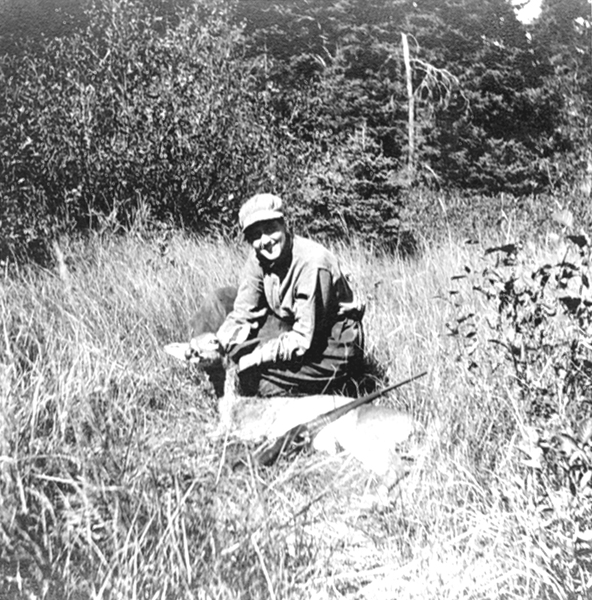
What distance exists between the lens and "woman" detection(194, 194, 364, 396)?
4.16 metres

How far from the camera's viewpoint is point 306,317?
13.6ft

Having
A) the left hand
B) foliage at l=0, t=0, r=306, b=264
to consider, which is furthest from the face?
foliage at l=0, t=0, r=306, b=264

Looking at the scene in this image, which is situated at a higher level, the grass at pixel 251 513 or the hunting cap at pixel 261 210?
the hunting cap at pixel 261 210

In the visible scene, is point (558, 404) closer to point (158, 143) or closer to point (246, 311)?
point (246, 311)

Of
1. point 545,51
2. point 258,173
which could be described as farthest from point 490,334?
point 545,51

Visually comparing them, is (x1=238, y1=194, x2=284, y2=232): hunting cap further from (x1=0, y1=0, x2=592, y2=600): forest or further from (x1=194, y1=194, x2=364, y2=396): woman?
(x1=0, y1=0, x2=592, y2=600): forest

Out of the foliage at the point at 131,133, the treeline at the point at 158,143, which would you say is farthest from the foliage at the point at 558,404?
A: the foliage at the point at 131,133

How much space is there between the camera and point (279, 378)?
4387 mm

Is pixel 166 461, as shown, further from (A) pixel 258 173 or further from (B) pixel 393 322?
(A) pixel 258 173

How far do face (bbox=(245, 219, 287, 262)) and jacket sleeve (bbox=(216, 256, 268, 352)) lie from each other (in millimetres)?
200

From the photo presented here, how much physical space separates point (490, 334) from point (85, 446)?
7.06 ft

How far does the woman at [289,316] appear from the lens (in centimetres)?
416

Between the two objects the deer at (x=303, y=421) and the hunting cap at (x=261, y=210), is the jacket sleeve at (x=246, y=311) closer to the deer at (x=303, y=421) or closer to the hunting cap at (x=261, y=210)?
the deer at (x=303, y=421)

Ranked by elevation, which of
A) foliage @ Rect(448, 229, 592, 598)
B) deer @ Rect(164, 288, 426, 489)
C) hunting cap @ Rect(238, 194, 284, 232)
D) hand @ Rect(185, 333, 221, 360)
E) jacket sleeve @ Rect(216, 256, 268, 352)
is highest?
hunting cap @ Rect(238, 194, 284, 232)
